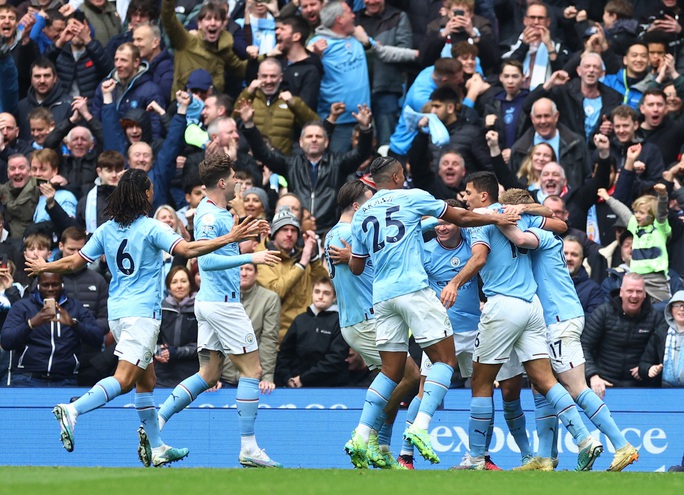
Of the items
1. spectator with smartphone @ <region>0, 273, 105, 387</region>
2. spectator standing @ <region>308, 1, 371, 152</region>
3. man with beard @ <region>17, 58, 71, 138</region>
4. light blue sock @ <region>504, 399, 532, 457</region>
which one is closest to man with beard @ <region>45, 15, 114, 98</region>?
man with beard @ <region>17, 58, 71, 138</region>

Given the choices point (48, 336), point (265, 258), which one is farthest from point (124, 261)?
point (48, 336)

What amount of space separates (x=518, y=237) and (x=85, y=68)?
1022cm

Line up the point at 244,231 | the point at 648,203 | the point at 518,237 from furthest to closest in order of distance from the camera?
the point at 648,203
the point at 518,237
the point at 244,231

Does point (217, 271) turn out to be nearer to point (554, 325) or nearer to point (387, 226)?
point (387, 226)

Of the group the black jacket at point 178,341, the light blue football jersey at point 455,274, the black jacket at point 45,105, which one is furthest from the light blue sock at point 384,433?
the black jacket at point 45,105

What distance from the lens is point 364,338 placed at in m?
12.5

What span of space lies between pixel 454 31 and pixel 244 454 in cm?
922

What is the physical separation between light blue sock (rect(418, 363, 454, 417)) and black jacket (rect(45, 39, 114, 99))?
1028 centimetres

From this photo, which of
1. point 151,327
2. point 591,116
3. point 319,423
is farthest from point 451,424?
point 591,116

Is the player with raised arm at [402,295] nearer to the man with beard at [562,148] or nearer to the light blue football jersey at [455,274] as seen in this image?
the light blue football jersey at [455,274]

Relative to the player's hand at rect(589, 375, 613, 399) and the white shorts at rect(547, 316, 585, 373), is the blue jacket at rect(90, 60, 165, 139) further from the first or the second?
the white shorts at rect(547, 316, 585, 373)

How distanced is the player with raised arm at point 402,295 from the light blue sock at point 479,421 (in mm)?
564

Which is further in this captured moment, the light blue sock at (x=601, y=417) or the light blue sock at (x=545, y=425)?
the light blue sock at (x=545, y=425)

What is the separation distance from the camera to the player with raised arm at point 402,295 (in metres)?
11.3
